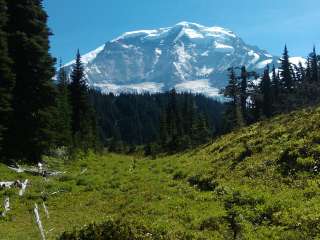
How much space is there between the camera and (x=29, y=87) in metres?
43.6

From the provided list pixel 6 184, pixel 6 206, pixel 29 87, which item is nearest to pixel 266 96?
pixel 29 87

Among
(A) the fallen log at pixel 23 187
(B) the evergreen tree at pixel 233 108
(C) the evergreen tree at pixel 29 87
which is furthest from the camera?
(B) the evergreen tree at pixel 233 108

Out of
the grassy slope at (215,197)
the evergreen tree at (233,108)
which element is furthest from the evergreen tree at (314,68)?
the grassy slope at (215,197)

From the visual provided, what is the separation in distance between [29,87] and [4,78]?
13.4 feet

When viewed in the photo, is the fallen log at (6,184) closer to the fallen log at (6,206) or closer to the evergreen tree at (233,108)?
the fallen log at (6,206)

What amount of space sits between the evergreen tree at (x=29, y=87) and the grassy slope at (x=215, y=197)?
6407 mm

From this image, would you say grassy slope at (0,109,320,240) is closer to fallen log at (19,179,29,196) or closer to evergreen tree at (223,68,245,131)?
fallen log at (19,179,29,196)

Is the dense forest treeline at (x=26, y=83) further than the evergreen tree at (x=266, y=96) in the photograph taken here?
No

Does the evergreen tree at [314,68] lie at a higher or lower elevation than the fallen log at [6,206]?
higher

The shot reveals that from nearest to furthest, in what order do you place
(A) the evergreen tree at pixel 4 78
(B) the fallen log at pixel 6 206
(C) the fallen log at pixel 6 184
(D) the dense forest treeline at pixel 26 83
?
(B) the fallen log at pixel 6 206
(C) the fallen log at pixel 6 184
(A) the evergreen tree at pixel 4 78
(D) the dense forest treeline at pixel 26 83

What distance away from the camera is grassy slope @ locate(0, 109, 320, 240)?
17.0 m

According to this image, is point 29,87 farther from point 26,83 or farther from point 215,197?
point 215,197

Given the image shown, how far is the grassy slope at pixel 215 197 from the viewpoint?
55.8ft

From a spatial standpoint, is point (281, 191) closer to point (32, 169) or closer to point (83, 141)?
point (32, 169)
